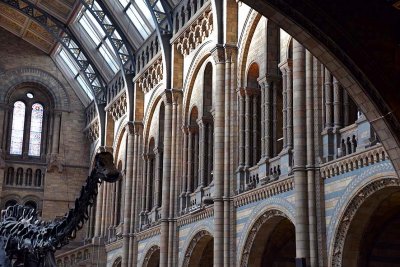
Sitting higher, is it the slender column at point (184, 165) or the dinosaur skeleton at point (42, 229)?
the slender column at point (184, 165)

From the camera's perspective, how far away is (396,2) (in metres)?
10.2

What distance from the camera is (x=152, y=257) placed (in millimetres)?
30156

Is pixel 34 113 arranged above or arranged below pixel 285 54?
above

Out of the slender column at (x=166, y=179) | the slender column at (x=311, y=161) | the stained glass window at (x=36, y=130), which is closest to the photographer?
the slender column at (x=311, y=161)

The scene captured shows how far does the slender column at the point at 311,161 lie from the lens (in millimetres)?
17719

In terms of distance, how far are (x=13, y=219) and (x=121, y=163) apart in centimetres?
1993

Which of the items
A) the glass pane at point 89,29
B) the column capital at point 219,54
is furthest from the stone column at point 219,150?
the glass pane at point 89,29

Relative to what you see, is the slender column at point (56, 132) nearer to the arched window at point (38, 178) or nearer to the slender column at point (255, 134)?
the arched window at point (38, 178)

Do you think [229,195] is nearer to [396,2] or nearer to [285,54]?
[285,54]

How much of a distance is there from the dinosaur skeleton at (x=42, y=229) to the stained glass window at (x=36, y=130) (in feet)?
84.1

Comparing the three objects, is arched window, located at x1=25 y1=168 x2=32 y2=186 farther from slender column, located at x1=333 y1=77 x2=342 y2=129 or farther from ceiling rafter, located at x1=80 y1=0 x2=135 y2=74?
slender column, located at x1=333 y1=77 x2=342 y2=129

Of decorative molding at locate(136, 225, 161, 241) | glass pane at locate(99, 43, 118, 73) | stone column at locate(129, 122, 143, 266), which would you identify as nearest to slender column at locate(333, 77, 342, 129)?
decorative molding at locate(136, 225, 161, 241)

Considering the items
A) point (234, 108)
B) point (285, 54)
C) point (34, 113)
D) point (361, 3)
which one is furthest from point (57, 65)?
point (361, 3)

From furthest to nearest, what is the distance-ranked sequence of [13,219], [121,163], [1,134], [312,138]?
[1,134], [121,163], [312,138], [13,219]
